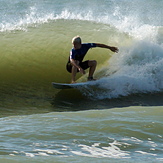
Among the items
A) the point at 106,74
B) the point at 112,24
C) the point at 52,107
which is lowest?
the point at 52,107

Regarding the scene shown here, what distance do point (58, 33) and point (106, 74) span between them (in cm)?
398

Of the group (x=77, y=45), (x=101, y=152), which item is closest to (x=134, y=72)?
(x=77, y=45)

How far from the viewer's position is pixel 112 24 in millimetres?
13086

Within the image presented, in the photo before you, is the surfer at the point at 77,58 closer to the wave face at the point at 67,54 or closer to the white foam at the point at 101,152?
the wave face at the point at 67,54

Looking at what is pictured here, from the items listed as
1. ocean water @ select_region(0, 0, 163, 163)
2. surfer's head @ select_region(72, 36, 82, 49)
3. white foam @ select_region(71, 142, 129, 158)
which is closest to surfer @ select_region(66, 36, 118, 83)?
surfer's head @ select_region(72, 36, 82, 49)

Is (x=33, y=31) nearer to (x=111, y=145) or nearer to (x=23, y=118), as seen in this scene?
(x=23, y=118)

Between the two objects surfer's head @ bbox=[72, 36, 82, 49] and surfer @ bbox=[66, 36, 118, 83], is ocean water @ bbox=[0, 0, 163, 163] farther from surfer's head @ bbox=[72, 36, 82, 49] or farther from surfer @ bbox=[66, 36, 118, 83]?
surfer's head @ bbox=[72, 36, 82, 49]

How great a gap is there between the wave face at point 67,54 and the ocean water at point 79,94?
0.8 inches

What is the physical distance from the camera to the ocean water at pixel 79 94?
4430 mm

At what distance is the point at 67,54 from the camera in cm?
1130

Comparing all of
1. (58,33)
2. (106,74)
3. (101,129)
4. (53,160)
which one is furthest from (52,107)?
(58,33)

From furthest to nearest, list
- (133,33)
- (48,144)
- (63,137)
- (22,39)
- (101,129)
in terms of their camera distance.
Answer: (22,39) → (133,33) → (101,129) → (63,137) → (48,144)

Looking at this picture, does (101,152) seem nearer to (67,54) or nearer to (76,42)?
(76,42)

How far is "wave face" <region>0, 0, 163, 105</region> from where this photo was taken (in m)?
8.84
